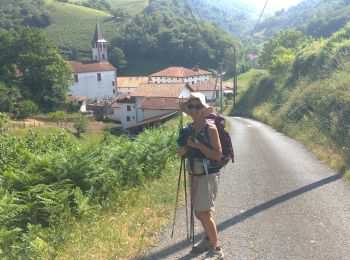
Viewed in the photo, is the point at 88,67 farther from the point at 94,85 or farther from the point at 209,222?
the point at 209,222

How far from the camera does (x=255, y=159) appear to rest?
1289 cm

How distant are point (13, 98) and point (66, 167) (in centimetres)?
5143

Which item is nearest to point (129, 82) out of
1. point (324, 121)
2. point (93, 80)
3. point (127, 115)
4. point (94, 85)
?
point (94, 85)

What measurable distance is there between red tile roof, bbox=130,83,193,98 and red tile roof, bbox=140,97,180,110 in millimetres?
1633

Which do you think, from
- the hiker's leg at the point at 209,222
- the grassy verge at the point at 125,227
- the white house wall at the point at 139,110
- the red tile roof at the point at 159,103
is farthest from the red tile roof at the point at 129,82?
the hiker's leg at the point at 209,222

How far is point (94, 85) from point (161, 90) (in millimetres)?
37667

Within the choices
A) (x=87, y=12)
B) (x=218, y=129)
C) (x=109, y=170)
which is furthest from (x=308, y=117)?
(x=87, y=12)

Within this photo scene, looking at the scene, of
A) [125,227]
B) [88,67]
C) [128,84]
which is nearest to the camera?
[125,227]

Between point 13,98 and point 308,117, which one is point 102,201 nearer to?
point 308,117

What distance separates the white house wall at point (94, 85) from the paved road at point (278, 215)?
3234 inches

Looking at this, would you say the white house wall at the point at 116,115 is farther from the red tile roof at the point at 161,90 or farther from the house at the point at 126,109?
the red tile roof at the point at 161,90

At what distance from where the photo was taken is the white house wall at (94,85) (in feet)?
295

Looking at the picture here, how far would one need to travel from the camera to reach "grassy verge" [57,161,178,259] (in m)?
5.35

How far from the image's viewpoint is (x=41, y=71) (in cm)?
6162
